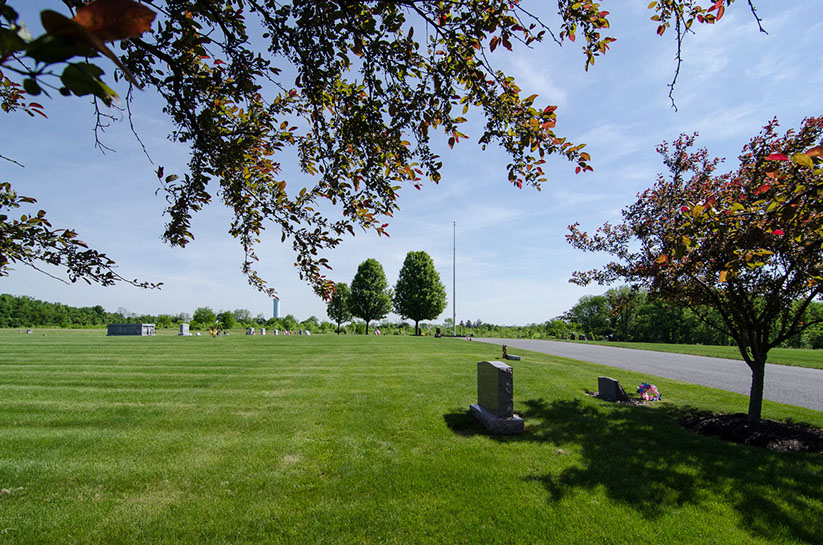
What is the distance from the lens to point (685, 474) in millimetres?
5023

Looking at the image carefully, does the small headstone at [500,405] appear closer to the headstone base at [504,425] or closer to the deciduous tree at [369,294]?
the headstone base at [504,425]

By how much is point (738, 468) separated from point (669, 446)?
95cm

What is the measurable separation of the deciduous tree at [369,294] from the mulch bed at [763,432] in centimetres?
4426

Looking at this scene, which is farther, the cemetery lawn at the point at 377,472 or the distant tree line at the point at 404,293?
the distant tree line at the point at 404,293

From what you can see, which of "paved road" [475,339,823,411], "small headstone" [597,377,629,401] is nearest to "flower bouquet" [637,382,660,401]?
"small headstone" [597,377,629,401]

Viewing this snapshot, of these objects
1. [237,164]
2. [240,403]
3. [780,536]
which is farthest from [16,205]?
[780,536]

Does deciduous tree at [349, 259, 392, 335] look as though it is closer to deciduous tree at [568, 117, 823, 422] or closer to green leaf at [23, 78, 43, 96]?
deciduous tree at [568, 117, 823, 422]

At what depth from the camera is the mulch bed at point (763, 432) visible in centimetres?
602

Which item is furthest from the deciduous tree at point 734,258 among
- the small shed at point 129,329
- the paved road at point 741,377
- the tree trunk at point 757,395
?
the small shed at point 129,329

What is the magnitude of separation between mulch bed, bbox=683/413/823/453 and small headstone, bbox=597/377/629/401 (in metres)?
1.94

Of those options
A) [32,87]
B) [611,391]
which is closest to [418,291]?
[611,391]

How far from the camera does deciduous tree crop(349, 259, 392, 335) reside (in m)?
50.3

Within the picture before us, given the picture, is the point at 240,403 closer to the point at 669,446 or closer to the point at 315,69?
the point at 315,69

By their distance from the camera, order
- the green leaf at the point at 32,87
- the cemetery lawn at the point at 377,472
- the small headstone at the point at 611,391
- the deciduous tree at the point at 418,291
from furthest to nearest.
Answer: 1. the deciduous tree at the point at 418,291
2. the small headstone at the point at 611,391
3. the cemetery lawn at the point at 377,472
4. the green leaf at the point at 32,87
